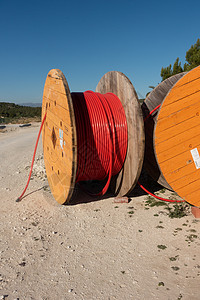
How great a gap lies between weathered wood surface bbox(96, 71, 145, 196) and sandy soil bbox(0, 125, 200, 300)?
0.39 meters

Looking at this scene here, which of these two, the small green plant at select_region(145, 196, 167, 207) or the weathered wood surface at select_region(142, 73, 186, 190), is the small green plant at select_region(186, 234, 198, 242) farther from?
the weathered wood surface at select_region(142, 73, 186, 190)

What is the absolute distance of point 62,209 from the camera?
4.23 metres

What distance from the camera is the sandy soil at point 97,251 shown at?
2.45 meters

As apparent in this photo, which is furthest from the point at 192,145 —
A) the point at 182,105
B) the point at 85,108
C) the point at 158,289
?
the point at 158,289

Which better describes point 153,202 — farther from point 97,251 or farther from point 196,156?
point 97,251

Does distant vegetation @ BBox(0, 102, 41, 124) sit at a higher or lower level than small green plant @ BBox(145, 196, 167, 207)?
higher

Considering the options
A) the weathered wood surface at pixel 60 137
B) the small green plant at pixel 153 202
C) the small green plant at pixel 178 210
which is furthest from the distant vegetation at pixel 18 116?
the small green plant at pixel 178 210

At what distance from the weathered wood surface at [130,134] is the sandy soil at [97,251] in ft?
1.27

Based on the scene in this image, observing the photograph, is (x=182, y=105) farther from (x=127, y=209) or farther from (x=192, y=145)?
(x=127, y=209)

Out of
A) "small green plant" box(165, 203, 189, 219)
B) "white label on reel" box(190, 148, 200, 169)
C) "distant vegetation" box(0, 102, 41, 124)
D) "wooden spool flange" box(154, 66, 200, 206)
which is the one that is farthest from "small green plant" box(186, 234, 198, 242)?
"distant vegetation" box(0, 102, 41, 124)

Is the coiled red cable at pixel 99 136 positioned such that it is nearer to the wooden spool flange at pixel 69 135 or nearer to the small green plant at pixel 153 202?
the wooden spool flange at pixel 69 135

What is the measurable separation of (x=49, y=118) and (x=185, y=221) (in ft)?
9.76

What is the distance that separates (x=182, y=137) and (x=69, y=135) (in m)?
1.66

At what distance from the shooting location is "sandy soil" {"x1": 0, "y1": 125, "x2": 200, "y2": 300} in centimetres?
245
